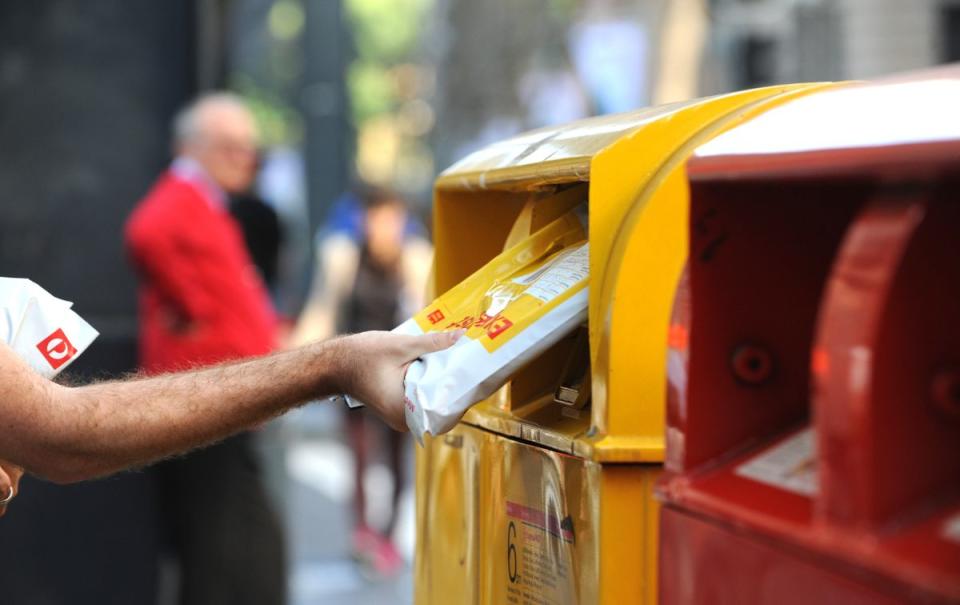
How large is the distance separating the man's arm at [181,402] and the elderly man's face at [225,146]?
3433 mm

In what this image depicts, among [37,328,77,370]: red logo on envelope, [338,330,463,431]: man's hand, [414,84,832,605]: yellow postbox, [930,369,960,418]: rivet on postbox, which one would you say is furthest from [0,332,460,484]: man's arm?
[930,369,960,418]: rivet on postbox

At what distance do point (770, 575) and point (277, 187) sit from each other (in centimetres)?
2065

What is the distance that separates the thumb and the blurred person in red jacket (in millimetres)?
3112

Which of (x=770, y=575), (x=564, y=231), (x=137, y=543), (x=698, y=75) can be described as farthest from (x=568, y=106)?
(x=770, y=575)

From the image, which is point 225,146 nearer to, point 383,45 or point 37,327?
point 37,327

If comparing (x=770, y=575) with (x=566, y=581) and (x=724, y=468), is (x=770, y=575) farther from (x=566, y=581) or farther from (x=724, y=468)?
(x=566, y=581)

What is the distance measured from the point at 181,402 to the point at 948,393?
1.30 m

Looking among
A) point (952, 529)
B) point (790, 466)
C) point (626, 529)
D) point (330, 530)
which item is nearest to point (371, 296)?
point (330, 530)

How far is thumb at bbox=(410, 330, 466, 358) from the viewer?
2.44 m

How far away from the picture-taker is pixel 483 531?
2.87 m

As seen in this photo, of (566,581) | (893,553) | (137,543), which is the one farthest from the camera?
(137,543)

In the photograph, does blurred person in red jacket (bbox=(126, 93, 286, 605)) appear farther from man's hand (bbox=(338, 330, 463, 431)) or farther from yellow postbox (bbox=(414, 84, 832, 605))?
man's hand (bbox=(338, 330, 463, 431))

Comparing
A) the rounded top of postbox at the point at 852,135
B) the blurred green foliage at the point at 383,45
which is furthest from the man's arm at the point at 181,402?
the blurred green foliage at the point at 383,45

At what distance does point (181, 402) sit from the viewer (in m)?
2.53
